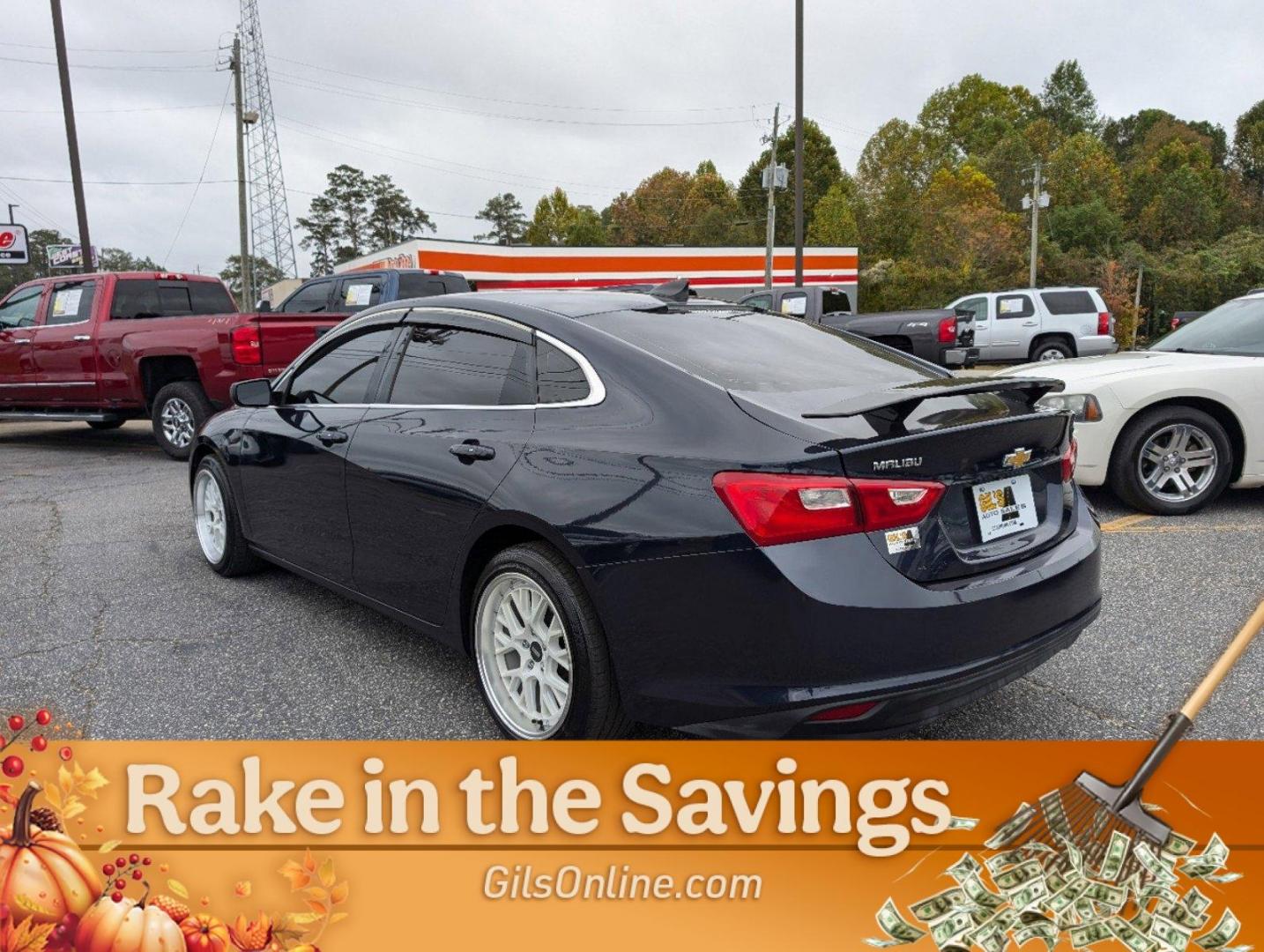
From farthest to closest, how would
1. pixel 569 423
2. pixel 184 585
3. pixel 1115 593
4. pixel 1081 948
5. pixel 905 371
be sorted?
pixel 184 585, pixel 1115 593, pixel 905 371, pixel 569 423, pixel 1081 948

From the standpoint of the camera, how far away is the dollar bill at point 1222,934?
2.00 metres

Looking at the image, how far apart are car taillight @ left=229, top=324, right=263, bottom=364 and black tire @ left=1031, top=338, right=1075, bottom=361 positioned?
16810mm

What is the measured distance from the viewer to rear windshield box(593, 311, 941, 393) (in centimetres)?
290

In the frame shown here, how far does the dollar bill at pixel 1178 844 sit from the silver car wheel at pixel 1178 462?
427cm

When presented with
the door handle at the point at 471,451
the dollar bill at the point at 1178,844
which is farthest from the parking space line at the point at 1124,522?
the door handle at the point at 471,451

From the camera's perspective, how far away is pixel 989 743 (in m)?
2.93

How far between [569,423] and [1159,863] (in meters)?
1.87

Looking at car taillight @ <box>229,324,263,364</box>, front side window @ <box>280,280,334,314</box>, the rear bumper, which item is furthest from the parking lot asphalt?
front side window @ <box>280,280,334,314</box>

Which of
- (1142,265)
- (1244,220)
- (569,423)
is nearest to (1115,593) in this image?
(569,423)

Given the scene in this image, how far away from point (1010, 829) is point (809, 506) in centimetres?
93

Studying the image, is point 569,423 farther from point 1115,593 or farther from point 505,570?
point 1115,593

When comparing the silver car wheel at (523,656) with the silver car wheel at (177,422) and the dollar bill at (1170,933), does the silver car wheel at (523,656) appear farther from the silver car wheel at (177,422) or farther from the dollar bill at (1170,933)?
the silver car wheel at (177,422)

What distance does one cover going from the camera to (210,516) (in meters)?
5.05

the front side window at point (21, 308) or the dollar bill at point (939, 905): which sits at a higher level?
the front side window at point (21, 308)
